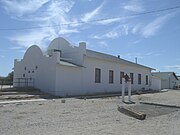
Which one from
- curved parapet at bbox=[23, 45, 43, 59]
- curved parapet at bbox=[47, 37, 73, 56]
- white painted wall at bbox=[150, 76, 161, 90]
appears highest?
curved parapet at bbox=[47, 37, 73, 56]

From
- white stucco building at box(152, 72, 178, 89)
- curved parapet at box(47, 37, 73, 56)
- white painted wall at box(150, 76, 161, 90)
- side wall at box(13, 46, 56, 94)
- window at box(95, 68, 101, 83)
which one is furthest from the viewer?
white stucco building at box(152, 72, 178, 89)

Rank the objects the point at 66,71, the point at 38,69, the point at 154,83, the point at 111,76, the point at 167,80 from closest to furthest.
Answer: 1. the point at 66,71
2. the point at 38,69
3. the point at 111,76
4. the point at 154,83
5. the point at 167,80

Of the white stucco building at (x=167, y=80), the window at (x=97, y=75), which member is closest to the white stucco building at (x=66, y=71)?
the window at (x=97, y=75)

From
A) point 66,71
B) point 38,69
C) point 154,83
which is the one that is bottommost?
point 154,83

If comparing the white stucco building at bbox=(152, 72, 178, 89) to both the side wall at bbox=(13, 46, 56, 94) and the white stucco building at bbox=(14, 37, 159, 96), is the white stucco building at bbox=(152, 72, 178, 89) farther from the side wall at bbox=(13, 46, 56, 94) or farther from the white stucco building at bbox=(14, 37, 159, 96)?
the side wall at bbox=(13, 46, 56, 94)

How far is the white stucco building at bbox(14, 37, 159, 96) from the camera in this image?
84.6 ft

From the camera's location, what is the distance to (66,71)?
87.8ft

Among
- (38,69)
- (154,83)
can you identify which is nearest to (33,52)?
(38,69)

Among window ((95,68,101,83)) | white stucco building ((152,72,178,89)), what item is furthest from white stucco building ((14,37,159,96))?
white stucco building ((152,72,178,89))

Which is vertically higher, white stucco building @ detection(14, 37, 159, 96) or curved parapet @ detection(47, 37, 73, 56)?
curved parapet @ detection(47, 37, 73, 56)

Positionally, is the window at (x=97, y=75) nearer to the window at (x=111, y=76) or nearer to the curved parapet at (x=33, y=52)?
the window at (x=111, y=76)

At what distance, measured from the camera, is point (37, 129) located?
913 cm

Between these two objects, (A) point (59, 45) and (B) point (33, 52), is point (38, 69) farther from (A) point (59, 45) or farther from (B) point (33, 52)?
(A) point (59, 45)

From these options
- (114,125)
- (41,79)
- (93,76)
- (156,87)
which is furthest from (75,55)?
(156,87)
